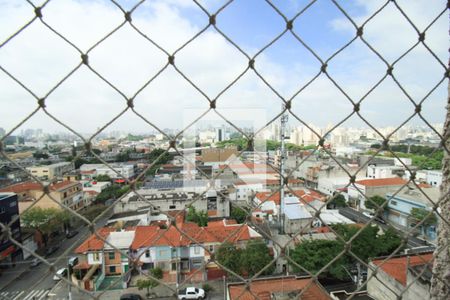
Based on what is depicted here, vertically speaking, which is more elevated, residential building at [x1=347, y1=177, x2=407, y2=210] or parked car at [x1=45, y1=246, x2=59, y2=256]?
residential building at [x1=347, y1=177, x2=407, y2=210]

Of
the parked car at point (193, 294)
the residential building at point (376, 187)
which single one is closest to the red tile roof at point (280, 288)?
the parked car at point (193, 294)

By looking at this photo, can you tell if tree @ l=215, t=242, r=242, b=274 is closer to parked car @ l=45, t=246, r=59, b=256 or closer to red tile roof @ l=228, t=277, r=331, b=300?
red tile roof @ l=228, t=277, r=331, b=300

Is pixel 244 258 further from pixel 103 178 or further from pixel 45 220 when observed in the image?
pixel 103 178

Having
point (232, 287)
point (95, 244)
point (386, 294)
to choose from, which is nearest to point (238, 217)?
point (95, 244)

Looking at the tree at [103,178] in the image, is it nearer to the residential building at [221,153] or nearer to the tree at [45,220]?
the tree at [45,220]

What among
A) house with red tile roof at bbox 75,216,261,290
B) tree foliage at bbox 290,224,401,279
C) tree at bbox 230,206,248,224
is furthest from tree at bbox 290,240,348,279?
tree at bbox 230,206,248,224
